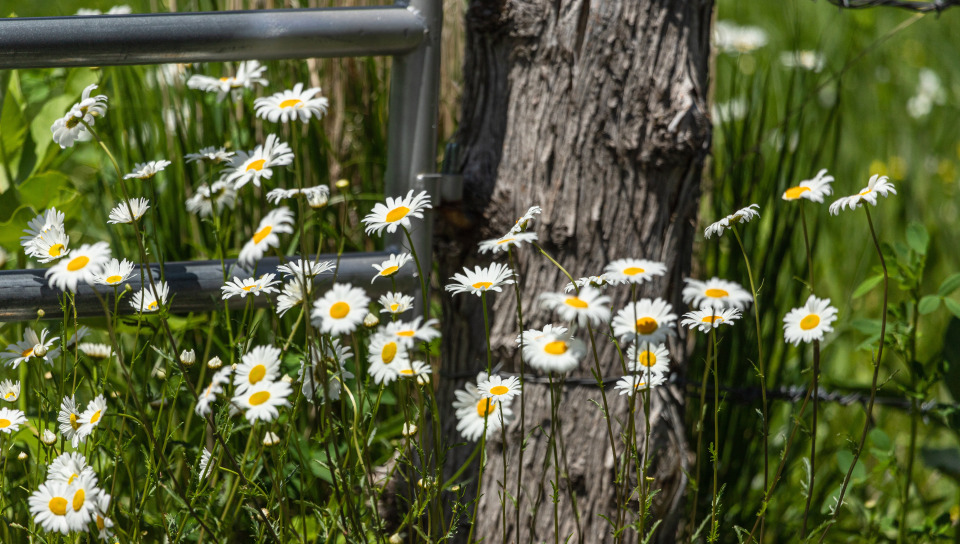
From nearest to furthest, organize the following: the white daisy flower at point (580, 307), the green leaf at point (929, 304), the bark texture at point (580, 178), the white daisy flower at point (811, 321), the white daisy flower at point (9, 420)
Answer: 1. the white daisy flower at point (580, 307)
2. the white daisy flower at point (811, 321)
3. the white daisy flower at point (9, 420)
4. the bark texture at point (580, 178)
5. the green leaf at point (929, 304)

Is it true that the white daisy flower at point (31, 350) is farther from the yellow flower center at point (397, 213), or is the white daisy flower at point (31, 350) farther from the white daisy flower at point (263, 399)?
the yellow flower center at point (397, 213)

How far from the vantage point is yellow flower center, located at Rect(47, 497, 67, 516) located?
86cm

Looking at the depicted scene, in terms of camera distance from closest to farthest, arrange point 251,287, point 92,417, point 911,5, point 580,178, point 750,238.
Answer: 1. point 92,417
2. point 251,287
3. point 580,178
4. point 911,5
5. point 750,238

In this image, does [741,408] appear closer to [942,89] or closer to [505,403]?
[505,403]

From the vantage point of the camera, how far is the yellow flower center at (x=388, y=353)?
926 mm

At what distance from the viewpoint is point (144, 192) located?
1.83 metres

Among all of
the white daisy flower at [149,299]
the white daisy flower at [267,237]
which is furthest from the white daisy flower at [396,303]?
the white daisy flower at [149,299]

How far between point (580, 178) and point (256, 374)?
76 cm

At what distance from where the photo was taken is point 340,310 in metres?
0.85

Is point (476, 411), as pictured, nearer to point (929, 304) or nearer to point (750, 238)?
point (929, 304)

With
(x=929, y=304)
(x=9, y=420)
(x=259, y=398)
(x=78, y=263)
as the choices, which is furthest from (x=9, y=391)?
(x=929, y=304)

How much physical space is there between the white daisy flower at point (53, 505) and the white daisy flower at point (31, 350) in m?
0.23

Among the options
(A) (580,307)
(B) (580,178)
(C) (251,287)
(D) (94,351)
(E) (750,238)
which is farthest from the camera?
(E) (750,238)

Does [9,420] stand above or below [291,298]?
below
